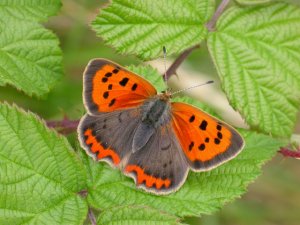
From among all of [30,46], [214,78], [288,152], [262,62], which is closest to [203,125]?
[288,152]

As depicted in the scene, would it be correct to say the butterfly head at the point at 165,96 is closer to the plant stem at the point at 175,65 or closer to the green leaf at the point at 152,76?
the green leaf at the point at 152,76

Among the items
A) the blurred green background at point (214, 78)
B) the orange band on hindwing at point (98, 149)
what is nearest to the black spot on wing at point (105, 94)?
the orange band on hindwing at point (98, 149)

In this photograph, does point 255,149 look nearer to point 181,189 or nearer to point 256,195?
point 181,189

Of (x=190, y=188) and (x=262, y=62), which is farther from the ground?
(x=262, y=62)

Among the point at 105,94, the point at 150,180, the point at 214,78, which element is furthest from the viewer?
the point at 214,78

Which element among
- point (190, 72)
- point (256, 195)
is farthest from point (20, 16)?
point (256, 195)

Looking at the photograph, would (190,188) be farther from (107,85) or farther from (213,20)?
(213,20)
